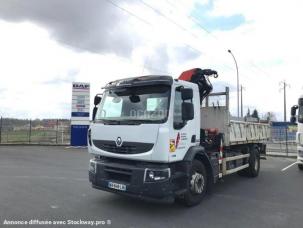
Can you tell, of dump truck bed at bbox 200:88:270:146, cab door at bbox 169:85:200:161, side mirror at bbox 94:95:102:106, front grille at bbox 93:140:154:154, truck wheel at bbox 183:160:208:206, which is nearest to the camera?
front grille at bbox 93:140:154:154

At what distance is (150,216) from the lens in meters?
6.43

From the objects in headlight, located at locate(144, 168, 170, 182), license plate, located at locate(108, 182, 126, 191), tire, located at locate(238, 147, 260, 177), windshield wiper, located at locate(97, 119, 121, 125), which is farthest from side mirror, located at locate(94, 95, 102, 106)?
tire, located at locate(238, 147, 260, 177)

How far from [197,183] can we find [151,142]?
5.75ft

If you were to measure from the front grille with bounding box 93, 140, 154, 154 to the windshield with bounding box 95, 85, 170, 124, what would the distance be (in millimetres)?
454

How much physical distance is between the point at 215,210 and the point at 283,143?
19.7 m

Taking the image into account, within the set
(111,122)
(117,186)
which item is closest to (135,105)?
(111,122)

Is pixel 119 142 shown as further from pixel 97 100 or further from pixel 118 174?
pixel 97 100

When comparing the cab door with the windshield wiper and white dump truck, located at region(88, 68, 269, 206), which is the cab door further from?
the windshield wiper

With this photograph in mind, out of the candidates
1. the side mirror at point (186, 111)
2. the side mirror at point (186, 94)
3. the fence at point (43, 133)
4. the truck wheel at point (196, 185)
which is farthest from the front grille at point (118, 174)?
the fence at point (43, 133)

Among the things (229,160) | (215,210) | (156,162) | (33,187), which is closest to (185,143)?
(156,162)

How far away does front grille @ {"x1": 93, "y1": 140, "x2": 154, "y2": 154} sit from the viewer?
6332 millimetres

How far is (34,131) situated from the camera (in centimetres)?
2556

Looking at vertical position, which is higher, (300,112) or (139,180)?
(300,112)

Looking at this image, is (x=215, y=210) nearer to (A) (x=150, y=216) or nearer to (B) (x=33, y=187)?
(A) (x=150, y=216)
